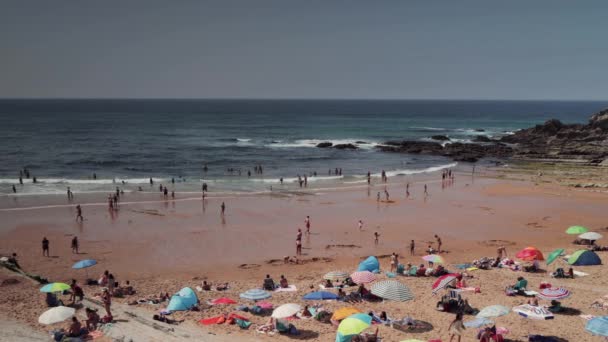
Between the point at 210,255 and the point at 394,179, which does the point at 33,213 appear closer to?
the point at 210,255

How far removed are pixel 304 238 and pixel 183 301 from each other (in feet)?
37.1

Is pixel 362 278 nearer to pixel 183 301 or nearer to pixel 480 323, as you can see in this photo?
pixel 480 323

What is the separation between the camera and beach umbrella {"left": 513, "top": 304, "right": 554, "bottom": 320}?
50.2 feet

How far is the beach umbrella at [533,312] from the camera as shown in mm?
15289

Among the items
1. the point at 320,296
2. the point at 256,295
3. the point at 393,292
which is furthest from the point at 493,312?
the point at 256,295

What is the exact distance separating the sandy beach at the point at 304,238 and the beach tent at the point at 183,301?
1.13 feet

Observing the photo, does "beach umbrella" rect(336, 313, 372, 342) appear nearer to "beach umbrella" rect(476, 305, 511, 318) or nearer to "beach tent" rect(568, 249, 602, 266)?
"beach umbrella" rect(476, 305, 511, 318)

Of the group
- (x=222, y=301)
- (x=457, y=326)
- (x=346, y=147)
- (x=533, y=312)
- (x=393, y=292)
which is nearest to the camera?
(x=457, y=326)

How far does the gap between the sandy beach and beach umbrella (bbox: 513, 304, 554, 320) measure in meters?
0.25

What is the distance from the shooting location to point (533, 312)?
15.5 meters

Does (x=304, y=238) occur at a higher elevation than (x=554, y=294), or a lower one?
lower

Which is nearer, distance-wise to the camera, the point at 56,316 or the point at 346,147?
the point at 56,316

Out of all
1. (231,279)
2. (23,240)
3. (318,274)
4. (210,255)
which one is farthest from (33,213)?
(318,274)

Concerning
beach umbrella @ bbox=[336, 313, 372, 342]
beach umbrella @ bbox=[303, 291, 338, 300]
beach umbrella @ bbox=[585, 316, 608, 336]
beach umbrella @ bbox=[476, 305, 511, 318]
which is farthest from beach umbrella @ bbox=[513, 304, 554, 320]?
beach umbrella @ bbox=[303, 291, 338, 300]
